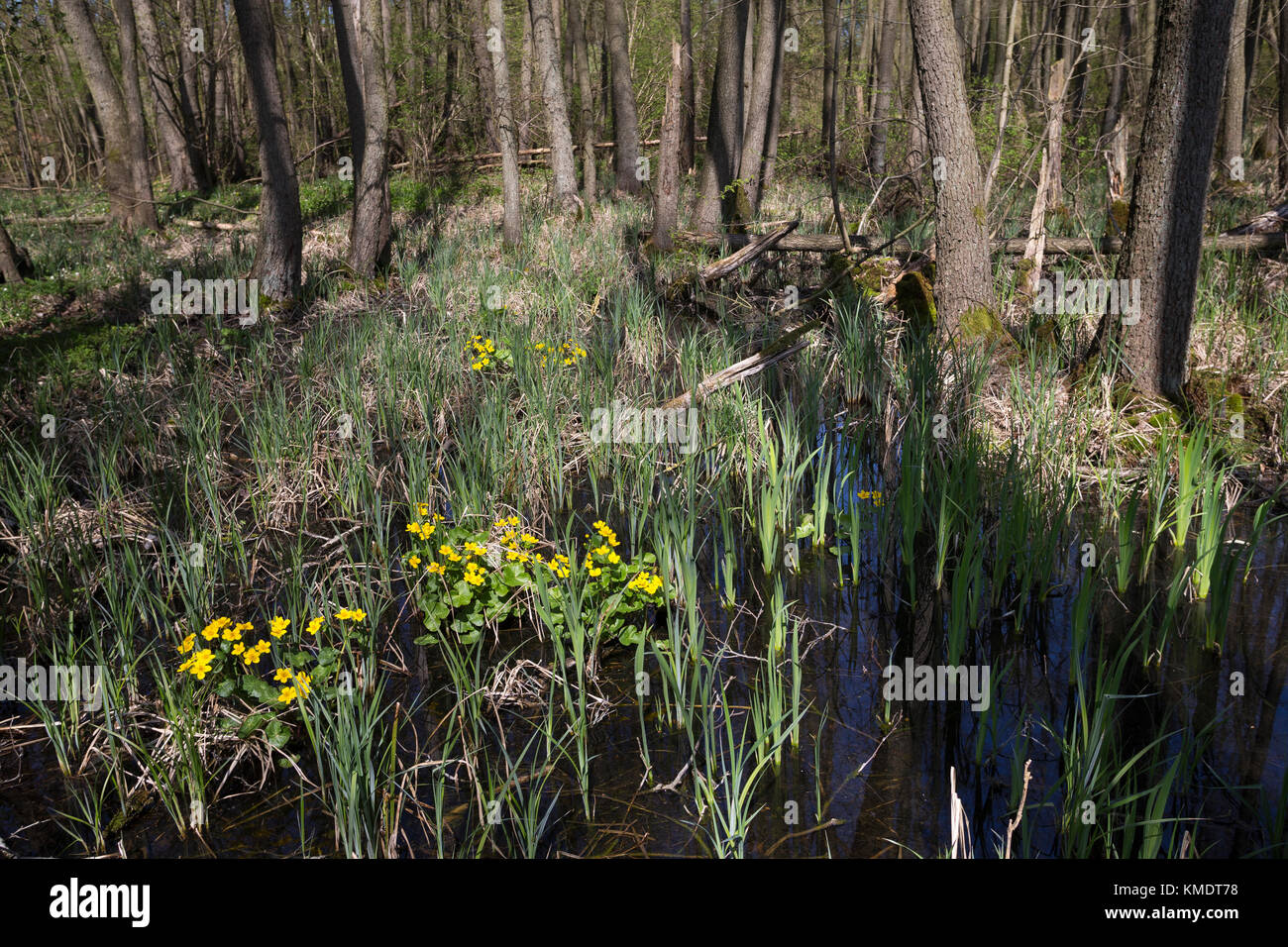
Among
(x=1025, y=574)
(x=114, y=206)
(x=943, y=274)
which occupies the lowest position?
(x=1025, y=574)

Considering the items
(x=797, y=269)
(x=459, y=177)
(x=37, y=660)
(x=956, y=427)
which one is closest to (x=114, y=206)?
(x=459, y=177)

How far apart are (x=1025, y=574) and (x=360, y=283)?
7.08 meters

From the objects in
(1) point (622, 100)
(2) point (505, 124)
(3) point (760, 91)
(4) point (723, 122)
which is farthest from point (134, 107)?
(3) point (760, 91)

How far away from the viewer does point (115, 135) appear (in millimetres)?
11812

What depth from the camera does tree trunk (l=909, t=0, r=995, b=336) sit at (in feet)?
16.7

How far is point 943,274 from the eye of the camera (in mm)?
5473

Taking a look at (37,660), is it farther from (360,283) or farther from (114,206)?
(114,206)

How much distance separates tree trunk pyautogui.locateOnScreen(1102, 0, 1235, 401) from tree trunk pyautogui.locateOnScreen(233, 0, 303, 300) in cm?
647

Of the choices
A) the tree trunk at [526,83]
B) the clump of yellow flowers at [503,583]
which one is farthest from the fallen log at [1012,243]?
the tree trunk at [526,83]

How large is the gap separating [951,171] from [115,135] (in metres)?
11.7

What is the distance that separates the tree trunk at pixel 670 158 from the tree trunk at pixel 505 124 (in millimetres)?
1644

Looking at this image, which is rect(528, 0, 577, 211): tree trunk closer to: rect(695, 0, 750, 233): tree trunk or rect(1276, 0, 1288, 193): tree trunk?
rect(695, 0, 750, 233): tree trunk

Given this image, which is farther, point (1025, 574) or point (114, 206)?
point (114, 206)

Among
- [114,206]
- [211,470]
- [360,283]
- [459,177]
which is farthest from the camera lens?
[459,177]
